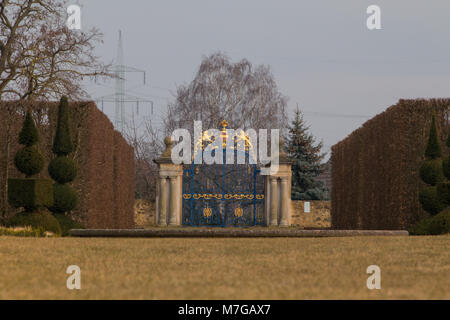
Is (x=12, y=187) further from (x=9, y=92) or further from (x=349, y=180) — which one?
(x=349, y=180)

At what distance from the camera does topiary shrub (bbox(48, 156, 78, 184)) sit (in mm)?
16109

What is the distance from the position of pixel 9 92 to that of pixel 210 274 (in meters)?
19.4

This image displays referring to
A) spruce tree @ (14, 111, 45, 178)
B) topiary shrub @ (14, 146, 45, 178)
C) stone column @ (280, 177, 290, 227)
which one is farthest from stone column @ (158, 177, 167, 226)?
topiary shrub @ (14, 146, 45, 178)

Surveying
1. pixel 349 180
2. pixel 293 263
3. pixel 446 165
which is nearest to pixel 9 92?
pixel 349 180

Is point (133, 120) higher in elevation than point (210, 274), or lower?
higher

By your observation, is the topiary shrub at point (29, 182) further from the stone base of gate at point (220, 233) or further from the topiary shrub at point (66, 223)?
the stone base of gate at point (220, 233)

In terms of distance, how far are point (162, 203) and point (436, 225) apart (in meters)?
13.7

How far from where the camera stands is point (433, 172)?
15.3 m

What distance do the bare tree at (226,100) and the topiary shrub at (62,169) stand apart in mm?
22323

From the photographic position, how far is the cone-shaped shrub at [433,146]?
51.0 feet

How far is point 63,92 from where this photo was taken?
962 inches

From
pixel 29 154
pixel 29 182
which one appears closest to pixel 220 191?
pixel 29 154

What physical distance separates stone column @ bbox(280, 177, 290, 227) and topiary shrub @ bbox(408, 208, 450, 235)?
10.6m

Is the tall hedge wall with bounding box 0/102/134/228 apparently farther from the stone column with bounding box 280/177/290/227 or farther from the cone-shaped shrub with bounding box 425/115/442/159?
the cone-shaped shrub with bounding box 425/115/442/159
